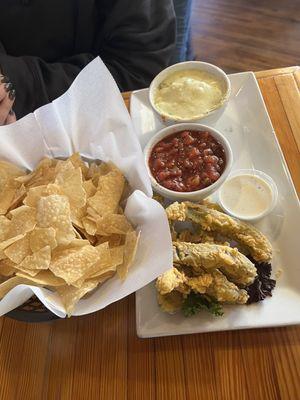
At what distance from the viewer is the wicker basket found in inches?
36.8

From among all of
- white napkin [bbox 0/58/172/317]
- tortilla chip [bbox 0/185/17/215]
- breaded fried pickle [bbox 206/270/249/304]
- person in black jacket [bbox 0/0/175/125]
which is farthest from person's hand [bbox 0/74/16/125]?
breaded fried pickle [bbox 206/270/249/304]

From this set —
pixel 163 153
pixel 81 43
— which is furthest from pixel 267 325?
pixel 81 43

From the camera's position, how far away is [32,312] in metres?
0.93

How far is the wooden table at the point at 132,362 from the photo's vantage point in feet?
2.91

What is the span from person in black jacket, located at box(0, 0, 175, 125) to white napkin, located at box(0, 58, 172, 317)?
0.84 ft

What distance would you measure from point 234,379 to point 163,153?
0.57 m

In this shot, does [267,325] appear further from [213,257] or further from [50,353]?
[50,353]

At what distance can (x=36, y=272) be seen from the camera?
0.91 m

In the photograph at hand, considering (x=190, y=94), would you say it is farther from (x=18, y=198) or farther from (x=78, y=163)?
(x=18, y=198)

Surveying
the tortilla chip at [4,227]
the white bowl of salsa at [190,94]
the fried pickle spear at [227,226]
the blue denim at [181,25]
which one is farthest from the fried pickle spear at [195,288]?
the blue denim at [181,25]

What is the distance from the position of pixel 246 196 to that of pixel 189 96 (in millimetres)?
360

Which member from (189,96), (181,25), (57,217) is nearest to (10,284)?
(57,217)

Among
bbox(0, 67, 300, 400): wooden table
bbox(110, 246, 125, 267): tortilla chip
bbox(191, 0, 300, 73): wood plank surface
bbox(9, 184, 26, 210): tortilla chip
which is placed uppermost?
bbox(110, 246, 125, 267): tortilla chip

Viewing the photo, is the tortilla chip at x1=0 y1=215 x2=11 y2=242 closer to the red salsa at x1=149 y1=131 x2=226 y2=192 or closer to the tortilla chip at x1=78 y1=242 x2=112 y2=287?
the tortilla chip at x1=78 y1=242 x2=112 y2=287
